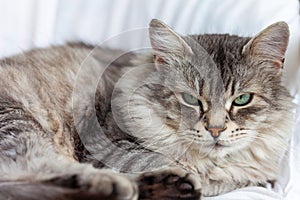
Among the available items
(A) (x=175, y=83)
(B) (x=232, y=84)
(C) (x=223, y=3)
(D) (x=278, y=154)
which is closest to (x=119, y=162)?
(A) (x=175, y=83)

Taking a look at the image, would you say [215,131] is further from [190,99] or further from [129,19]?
[129,19]

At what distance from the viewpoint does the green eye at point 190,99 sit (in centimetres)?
163

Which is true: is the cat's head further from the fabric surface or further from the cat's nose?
the fabric surface

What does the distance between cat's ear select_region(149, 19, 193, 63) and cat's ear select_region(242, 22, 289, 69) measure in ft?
0.63

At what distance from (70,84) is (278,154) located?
76 cm

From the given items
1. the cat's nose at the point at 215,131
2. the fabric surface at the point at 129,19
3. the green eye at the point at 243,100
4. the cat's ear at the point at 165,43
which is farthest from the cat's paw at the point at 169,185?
the fabric surface at the point at 129,19

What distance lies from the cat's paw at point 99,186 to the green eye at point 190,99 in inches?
14.6

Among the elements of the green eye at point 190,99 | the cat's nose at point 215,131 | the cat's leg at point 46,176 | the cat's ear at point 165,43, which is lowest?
the cat's leg at point 46,176

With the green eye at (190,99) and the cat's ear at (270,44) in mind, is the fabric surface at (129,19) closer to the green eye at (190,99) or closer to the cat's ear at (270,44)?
the cat's ear at (270,44)

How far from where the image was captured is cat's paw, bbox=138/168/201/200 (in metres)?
1.44

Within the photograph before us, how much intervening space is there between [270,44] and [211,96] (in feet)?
0.83

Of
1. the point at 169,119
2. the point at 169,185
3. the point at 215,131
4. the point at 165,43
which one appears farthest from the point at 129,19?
the point at 169,185

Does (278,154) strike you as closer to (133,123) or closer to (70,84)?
(133,123)

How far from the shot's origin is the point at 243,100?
1628 mm
